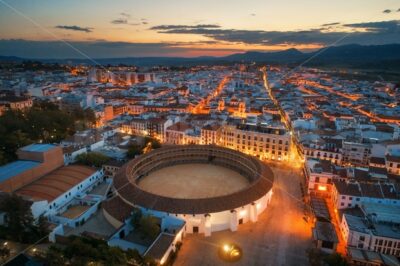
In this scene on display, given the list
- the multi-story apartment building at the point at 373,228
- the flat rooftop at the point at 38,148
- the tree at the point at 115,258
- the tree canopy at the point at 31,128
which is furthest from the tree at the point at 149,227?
the tree canopy at the point at 31,128

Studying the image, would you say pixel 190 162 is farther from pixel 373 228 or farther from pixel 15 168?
pixel 373 228

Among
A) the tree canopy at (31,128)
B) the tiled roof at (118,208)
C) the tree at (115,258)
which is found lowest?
the tiled roof at (118,208)

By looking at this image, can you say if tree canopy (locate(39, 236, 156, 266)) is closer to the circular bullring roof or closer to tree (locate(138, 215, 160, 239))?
tree (locate(138, 215, 160, 239))

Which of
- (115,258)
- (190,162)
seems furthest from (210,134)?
(115,258)

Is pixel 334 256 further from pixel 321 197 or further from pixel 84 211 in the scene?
pixel 84 211

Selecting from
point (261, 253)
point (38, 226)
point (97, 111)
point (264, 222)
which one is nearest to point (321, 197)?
point (264, 222)

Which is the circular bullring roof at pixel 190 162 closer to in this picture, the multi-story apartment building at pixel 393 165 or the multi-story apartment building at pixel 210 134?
the multi-story apartment building at pixel 210 134
